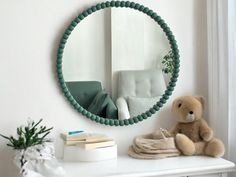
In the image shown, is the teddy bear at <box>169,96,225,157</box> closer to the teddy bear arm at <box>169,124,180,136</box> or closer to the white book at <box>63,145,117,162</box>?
the teddy bear arm at <box>169,124,180,136</box>

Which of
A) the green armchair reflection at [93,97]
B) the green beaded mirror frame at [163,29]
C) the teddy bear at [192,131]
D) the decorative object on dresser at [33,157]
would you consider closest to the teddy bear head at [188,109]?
the teddy bear at [192,131]

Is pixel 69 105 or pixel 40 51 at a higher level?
pixel 40 51

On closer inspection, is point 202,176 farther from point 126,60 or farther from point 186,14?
point 186,14

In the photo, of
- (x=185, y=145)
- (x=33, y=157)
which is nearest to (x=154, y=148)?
(x=185, y=145)

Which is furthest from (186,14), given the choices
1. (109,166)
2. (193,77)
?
(109,166)

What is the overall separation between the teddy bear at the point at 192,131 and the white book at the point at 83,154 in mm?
395

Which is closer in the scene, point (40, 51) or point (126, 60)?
point (40, 51)

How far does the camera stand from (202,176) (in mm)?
1718

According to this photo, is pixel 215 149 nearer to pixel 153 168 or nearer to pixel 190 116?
pixel 190 116

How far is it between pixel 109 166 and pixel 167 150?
328mm

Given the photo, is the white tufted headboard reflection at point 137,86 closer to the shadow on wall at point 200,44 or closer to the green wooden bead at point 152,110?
the green wooden bead at point 152,110

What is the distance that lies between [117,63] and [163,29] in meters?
0.34

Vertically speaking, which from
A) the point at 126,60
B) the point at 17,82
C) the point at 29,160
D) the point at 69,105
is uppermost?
the point at 126,60

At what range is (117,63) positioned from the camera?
6.42 feet
